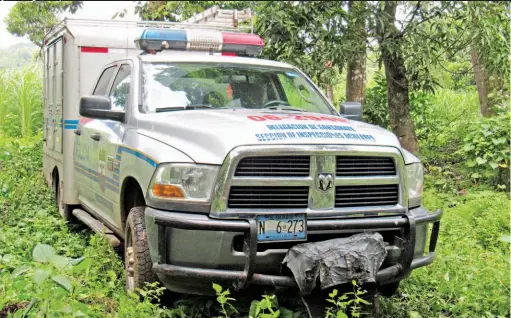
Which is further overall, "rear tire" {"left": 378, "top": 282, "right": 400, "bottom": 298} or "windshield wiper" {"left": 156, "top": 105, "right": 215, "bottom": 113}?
"windshield wiper" {"left": 156, "top": 105, "right": 215, "bottom": 113}

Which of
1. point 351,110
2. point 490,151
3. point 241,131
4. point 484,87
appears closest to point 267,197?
point 241,131

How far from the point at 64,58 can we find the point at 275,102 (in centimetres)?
315

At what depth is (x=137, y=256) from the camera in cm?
421

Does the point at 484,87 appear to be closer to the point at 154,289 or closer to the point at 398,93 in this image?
the point at 398,93

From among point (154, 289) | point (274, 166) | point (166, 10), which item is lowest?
point (154, 289)

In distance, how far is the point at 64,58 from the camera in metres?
7.35

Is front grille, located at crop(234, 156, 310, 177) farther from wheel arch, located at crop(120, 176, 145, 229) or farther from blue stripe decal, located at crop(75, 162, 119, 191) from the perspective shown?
blue stripe decal, located at crop(75, 162, 119, 191)

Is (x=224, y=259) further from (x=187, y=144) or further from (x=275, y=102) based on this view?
(x=275, y=102)

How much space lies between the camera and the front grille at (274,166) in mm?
3840

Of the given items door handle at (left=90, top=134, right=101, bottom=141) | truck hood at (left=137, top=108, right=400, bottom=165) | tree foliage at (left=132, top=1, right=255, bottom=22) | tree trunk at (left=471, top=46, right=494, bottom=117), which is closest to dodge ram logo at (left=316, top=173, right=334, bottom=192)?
truck hood at (left=137, top=108, right=400, bottom=165)

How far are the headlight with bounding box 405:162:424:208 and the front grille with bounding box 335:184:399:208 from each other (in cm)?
19

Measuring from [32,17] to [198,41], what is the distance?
19493 millimetres

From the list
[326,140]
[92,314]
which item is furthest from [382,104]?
[92,314]

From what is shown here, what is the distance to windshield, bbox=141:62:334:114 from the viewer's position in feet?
16.6
